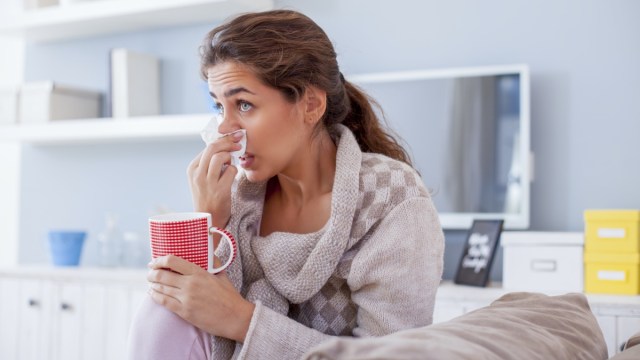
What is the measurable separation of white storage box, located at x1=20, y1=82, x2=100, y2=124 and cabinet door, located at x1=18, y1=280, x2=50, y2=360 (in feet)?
2.24

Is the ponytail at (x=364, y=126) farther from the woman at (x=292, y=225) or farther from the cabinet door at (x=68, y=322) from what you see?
the cabinet door at (x=68, y=322)

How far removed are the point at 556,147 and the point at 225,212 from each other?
1.44 metres

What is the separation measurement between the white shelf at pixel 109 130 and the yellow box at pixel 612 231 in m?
1.32

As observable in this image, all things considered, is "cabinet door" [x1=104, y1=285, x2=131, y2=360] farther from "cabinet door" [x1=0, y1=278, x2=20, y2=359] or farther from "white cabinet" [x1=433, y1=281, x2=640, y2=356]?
"white cabinet" [x1=433, y1=281, x2=640, y2=356]

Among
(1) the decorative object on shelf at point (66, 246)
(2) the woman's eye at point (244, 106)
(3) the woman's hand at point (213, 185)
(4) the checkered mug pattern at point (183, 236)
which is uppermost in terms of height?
(2) the woman's eye at point (244, 106)

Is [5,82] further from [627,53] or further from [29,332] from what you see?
[627,53]

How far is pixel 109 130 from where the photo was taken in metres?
3.13

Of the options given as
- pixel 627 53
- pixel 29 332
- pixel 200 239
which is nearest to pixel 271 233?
pixel 200 239

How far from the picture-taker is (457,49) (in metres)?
2.79

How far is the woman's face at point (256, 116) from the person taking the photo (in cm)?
150

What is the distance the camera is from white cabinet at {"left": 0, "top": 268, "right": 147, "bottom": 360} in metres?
2.87

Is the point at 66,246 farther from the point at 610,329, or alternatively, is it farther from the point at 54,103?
the point at 610,329

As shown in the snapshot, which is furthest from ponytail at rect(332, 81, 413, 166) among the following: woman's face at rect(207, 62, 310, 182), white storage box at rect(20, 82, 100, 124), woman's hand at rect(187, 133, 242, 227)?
white storage box at rect(20, 82, 100, 124)

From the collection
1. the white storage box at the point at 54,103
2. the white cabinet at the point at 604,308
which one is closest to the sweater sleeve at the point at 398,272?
the white cabinet at the point at 604,308
